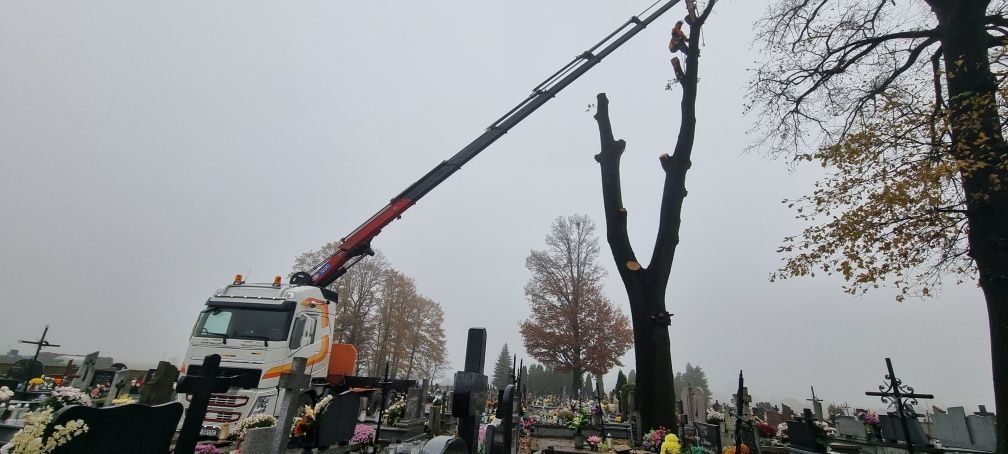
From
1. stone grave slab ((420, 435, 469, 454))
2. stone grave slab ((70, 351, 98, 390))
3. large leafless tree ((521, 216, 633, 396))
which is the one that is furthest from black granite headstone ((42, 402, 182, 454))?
large leafless tree ((521, 216, 633, 396))

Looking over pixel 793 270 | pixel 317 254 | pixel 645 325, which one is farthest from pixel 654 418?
pixel 317 254

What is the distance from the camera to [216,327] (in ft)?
31.9

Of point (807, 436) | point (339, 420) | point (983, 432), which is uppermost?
point (983, 432)

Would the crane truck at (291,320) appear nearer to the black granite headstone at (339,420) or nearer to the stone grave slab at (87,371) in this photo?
the black granite headstone at (339,420)

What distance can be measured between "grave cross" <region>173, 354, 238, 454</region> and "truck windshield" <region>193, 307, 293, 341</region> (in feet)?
17.4

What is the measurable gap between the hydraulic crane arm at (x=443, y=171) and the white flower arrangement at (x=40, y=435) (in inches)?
373

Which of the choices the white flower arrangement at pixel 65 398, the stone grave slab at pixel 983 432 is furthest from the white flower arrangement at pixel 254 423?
the stone grave slab at pixel 983 432

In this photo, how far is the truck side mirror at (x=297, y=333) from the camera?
986 centimetres

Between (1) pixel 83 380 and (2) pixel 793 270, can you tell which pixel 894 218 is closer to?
(2) pixel 793 270

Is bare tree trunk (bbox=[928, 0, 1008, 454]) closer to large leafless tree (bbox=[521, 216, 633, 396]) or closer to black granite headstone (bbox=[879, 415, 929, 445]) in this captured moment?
black granite headstone (bbox=[879, 415, 929, 445])

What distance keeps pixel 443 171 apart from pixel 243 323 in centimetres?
634

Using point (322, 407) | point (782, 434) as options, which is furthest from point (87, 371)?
point (782, 434)

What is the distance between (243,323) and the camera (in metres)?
9.82

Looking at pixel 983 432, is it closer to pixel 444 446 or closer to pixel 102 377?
pixel 444 446
